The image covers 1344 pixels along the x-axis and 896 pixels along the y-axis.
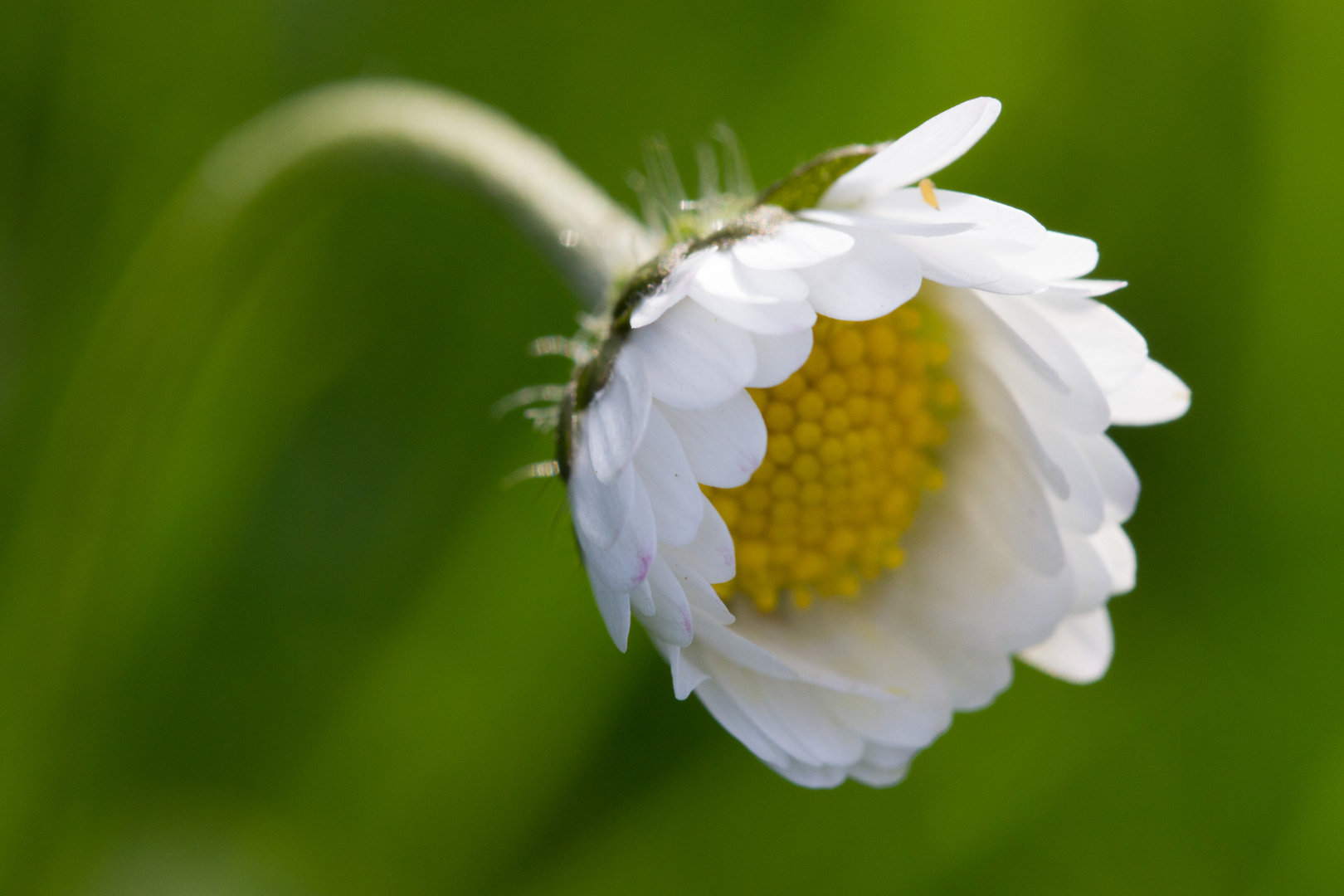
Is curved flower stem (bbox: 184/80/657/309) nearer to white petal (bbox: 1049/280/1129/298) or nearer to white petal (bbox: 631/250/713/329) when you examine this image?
white petal (bbox: 631/250/713/329)

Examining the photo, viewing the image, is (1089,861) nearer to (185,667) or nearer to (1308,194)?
(1308,194)

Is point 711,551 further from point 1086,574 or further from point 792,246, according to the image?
point 1086,574

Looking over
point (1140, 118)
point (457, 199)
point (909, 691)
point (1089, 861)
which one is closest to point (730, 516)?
point (909, 691)

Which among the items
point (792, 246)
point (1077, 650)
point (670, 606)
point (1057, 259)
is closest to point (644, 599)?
point (670, 606)

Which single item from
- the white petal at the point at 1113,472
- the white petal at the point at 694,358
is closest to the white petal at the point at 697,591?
the white petal at the point at 694,358

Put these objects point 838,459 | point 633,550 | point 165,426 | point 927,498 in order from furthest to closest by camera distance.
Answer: point 165,426
point 927,498
point 838,459
point 633,550

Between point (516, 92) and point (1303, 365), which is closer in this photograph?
point (1303, 365)
